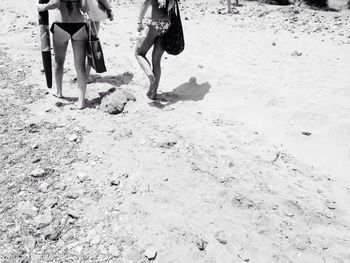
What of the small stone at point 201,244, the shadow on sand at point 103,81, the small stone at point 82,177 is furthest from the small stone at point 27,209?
the shadow on sand at point 103,81

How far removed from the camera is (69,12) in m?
4.39

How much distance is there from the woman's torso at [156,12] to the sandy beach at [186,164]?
1.13 meters

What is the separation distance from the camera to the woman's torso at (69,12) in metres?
4.35

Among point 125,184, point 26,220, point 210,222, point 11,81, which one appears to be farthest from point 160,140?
point 11,81

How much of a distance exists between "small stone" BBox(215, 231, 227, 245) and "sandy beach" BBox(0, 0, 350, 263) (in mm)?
11

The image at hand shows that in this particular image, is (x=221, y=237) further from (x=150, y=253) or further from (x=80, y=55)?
(x=80, y=55)

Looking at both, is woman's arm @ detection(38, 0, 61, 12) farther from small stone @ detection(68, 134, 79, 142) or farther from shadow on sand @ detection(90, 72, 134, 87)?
shadow on sand @ detection(90, 72, 134, 87)

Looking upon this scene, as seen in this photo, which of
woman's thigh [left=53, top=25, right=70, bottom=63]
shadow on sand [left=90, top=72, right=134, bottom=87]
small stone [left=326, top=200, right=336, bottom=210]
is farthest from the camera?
shadow on sand [left=90, top=72, right=134, bottom=87]

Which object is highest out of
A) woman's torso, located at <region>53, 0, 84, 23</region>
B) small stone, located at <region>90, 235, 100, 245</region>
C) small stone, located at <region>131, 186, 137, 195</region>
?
woman's torso, located at <region>53, 0, 84, 23</region>

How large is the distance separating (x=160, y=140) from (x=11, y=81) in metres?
3.14

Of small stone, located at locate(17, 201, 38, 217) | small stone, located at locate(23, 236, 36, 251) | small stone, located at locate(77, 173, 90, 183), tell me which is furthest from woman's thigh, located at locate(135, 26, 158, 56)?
small stone, located at locate(23, 236, 36, 251)

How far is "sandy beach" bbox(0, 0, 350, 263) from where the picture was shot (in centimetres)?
274

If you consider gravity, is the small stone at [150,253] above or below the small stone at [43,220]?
above

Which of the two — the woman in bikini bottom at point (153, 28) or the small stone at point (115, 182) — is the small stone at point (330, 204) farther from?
the woman in bikini bottom at point (153, 28)
